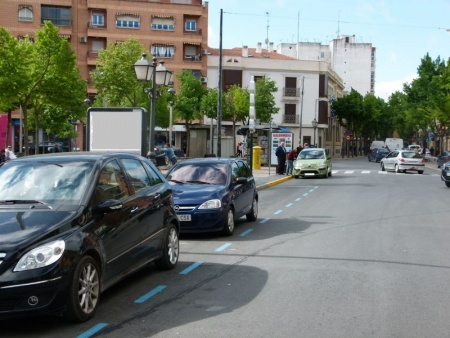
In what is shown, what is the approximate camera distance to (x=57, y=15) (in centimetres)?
6631

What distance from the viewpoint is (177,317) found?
6383 mm

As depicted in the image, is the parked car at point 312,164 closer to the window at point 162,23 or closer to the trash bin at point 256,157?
the trash bin at point 256,157

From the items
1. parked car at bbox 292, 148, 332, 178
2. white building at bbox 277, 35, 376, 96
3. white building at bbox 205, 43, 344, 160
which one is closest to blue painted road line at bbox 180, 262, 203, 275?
parked car at bbox 292, 148, 332, 178

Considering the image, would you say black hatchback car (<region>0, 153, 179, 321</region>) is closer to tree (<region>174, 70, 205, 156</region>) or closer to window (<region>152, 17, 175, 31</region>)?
tree (<region>174, 70, 205, 156</region>)

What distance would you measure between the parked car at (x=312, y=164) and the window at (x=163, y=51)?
3663cm

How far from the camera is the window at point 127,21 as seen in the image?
220 feet

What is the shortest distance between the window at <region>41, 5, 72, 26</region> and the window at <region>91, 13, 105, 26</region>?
7.62 feet

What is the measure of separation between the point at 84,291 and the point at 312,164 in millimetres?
28356

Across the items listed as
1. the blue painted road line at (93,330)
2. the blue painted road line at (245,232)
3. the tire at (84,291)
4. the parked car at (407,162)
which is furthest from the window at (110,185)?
the parked car at (407,162)

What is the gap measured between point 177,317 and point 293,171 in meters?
28.9

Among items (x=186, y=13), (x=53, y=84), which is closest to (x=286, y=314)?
(x=53, y=84)

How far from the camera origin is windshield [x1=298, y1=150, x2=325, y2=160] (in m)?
34.7

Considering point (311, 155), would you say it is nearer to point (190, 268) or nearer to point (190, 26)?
point (190, 268)

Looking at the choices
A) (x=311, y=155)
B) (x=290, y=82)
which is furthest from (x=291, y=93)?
(x=311, y=155)
